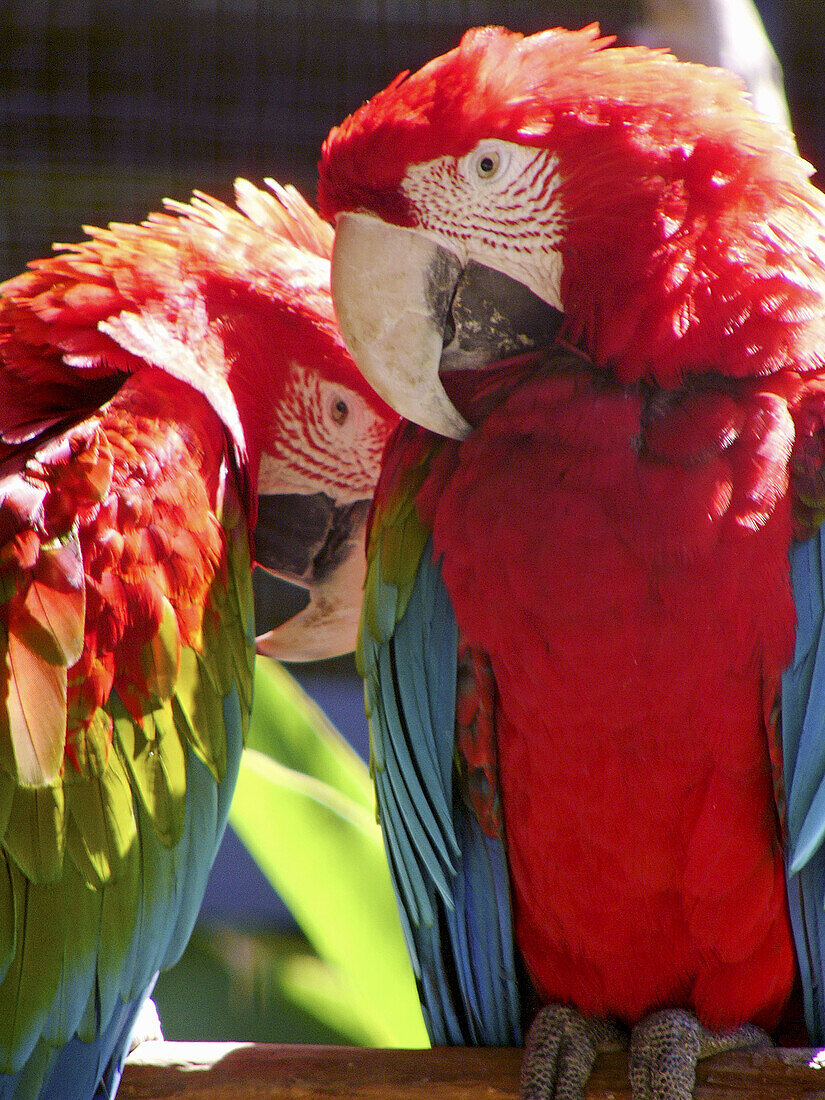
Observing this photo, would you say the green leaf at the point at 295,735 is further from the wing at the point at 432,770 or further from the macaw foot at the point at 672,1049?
the macaw foot at the point at 672,1049

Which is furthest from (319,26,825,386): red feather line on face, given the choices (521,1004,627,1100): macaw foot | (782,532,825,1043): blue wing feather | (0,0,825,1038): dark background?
(0,0,825,1038): dark background

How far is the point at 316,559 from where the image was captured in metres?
1.29

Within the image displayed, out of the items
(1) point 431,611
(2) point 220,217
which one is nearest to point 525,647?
(1) point 431,611

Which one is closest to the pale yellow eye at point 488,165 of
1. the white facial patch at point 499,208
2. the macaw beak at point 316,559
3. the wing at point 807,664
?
the white facial patch at point 499,208

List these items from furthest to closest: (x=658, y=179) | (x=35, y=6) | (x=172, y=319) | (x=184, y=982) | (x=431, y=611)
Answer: (x=184, y=982) → (x=35, y=6) → (x=172, y=319) → (x=431, y=611) → (x=658, y=179)

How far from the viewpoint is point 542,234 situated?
3.02 ft

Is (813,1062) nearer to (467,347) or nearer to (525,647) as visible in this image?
(525,647)

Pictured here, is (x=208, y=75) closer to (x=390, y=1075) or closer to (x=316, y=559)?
(x=316, y=559)

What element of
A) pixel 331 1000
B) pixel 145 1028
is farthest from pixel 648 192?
pixel 331 1000

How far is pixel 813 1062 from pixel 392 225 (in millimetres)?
804

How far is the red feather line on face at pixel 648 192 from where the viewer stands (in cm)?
86

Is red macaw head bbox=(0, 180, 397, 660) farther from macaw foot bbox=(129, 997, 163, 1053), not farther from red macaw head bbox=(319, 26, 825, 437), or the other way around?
macaw foot bbox=(129, 997, 163, 1053)

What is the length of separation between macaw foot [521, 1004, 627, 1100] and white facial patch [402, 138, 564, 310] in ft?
2.12

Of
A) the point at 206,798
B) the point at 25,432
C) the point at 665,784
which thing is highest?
the point at 25,432
